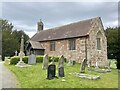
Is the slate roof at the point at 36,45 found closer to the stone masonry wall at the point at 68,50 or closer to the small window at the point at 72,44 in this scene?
the stone masonry wall at the point at 68,50

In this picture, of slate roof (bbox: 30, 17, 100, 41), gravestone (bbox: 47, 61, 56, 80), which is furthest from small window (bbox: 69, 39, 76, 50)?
gravestone (bbox: 47, 61, 56, 80)

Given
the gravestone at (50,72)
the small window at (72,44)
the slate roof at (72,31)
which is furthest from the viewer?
the small window at (72,44)

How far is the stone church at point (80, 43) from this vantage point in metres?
26.1

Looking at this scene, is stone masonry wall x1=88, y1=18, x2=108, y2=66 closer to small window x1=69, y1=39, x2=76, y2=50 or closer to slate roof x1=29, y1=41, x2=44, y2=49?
small window x1=69, y1=39, x2=76, y2=50

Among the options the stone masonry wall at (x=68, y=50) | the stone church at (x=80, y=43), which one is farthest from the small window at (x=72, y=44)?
the stone masonry wall at (x=68, y=50)

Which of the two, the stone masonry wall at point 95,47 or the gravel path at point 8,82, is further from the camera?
the stone masonry wall at point 95,47

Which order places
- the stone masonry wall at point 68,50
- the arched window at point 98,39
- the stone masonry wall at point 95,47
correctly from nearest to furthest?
the stone masonry wall at point 95,47 → the stone masonry wall at point 68,50 → the arched window at point 98,39

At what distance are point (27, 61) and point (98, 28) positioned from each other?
40.5 ft

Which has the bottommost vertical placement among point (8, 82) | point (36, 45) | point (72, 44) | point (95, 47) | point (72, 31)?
point (8, 82)

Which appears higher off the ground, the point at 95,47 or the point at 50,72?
the point at 95,47

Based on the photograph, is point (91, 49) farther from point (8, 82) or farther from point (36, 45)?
point (8, 82)

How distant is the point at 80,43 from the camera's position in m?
26.7

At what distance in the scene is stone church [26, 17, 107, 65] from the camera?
26.1 metres

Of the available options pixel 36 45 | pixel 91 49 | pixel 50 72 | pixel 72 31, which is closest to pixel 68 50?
pixel 72 31
